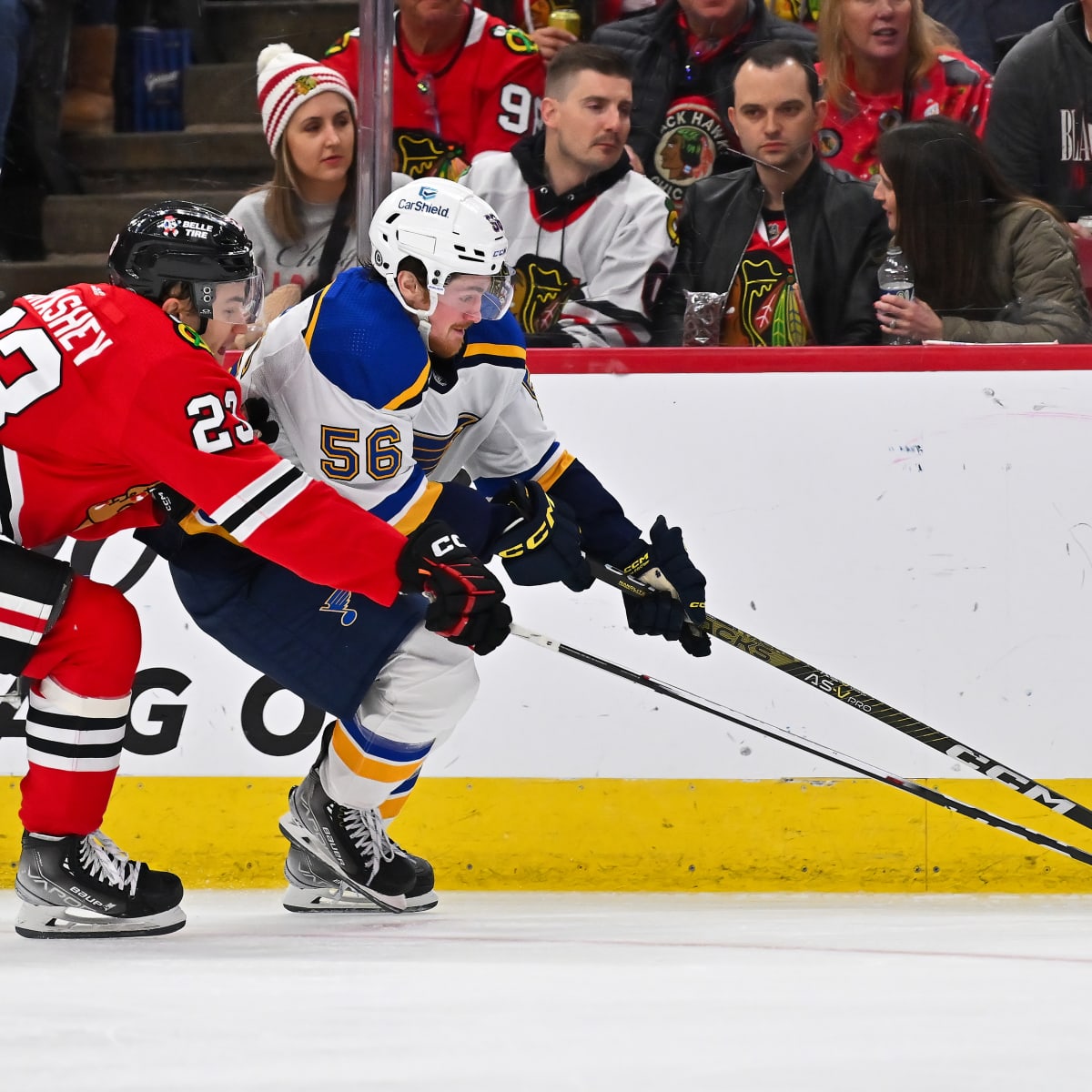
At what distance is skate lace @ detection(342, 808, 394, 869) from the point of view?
280 centimetres

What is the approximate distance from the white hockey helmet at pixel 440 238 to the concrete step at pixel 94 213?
0.65 meters

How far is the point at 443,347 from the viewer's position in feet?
8.89

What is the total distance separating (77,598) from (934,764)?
158 cm

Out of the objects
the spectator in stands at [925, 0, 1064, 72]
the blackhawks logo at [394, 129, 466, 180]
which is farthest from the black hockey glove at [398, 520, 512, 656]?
the spectator in stands at [925, 0, 1064, 72]

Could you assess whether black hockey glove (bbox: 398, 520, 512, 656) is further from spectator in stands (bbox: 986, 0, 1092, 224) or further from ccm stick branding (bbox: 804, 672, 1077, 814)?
spectator in stands (bbox: 986, 0, 1092, 224)

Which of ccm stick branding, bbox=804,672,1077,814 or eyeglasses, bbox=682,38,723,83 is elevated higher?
eyeglasses, bbox=682,38,723,83

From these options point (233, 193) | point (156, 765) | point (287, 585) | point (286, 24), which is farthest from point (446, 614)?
point (286, 24)

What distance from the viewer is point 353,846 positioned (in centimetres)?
280

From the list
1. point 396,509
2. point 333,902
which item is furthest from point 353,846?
point 396,509

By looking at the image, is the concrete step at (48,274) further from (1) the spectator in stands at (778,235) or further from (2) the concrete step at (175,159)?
(1) the spectator in stands at (778,235)

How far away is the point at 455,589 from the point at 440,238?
1.92ft

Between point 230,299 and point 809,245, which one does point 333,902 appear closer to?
point 230,299

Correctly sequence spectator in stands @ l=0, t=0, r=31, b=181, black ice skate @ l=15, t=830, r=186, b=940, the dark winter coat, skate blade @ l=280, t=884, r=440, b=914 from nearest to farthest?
black ice skate @ l=15, t=830, r=186, b=940 → skate blade @ l=280, t=884, r=440, b=914 → the dark winter coat → spectator in stands @ l=0, t=0, r=31, b=181

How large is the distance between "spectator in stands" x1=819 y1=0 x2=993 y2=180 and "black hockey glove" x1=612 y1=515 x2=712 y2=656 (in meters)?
0.88
